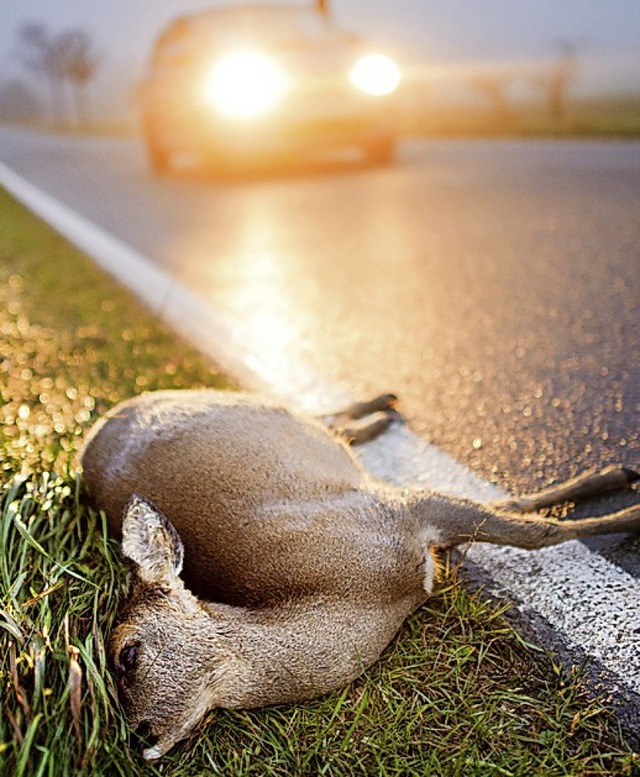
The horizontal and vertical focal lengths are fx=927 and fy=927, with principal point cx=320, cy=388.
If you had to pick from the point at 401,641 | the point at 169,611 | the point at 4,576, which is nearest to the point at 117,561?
the point at 4,576

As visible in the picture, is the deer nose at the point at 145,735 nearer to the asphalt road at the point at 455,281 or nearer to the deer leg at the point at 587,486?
the deer leg at the point at 587,486

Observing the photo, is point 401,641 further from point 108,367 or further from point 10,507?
point 108,367

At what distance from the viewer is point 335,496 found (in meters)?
2.64

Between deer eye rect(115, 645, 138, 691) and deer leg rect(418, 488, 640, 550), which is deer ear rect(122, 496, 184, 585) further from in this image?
deer leg rect(418, 488, 640, 550)

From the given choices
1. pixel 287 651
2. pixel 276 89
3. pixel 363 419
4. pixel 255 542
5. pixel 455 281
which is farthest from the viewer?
pixel 276 89

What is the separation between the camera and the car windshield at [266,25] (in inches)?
472

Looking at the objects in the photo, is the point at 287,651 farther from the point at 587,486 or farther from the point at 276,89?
the point at 276,89

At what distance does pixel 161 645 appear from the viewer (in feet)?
7.12

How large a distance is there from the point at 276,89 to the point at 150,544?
10064 mm

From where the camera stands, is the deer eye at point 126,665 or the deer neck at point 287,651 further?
the deer neck at point 287,651

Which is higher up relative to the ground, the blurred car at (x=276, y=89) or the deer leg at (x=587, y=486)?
the blurred car at (x=276, y=89)

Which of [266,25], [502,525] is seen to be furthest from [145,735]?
[266,25]

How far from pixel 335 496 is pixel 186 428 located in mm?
532

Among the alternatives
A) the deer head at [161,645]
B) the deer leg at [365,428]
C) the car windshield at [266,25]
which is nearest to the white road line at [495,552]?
the deer leg at [365,428]
